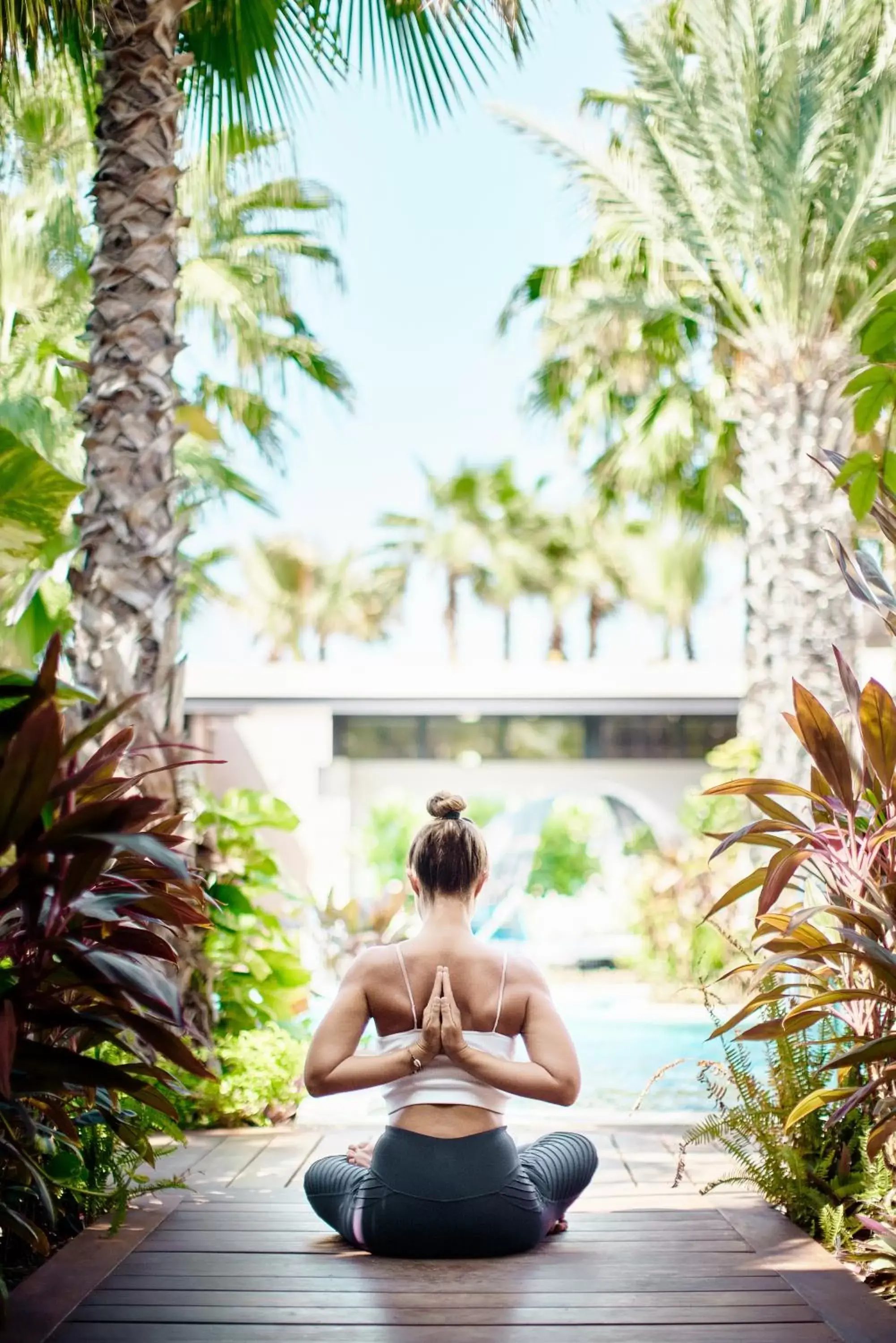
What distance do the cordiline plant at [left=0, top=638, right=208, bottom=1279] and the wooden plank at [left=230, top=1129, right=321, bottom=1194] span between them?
1.05 metres

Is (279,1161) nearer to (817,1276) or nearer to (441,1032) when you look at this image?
(441,1032)

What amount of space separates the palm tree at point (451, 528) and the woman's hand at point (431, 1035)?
24.2m

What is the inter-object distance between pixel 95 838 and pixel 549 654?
86.9ft

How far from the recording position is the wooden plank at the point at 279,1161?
3930 millimetres

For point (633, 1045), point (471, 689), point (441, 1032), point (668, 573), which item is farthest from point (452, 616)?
point (441, 1032)

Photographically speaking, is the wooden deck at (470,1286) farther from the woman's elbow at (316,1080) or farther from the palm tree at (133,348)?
the palm tree at (133,348)

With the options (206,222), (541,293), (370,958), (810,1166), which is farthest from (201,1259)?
(206,222)

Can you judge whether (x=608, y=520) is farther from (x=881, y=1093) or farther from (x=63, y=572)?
(x=881, y=1093)

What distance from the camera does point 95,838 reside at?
2.04 m

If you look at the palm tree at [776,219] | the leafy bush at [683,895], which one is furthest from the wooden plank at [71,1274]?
the leafy bush at [683,895]

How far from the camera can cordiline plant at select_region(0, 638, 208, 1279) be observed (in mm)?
2098

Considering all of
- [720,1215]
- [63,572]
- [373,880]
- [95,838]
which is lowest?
[373,880]

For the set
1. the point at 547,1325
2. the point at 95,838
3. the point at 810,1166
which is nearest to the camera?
the point at 95,838

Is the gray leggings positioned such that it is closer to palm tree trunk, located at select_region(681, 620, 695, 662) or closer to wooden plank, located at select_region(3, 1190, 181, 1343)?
wooden plank, located at select_region(3, 1190, 181, 1343)
